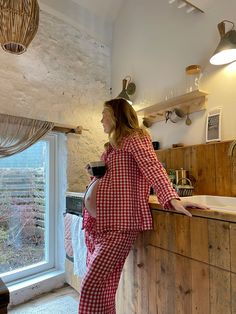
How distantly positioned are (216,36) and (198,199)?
125cm

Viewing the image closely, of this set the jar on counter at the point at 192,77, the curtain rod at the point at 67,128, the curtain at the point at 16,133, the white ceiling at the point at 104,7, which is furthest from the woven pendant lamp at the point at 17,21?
the white ceiling at the point at 104,7

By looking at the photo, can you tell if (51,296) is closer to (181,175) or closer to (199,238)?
(181,175)

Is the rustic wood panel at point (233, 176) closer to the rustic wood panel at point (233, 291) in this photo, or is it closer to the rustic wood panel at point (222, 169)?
the rustic wood panel at point (222, 169)

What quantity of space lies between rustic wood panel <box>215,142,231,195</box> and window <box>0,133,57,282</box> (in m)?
1.63

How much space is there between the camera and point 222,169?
1.82 metres

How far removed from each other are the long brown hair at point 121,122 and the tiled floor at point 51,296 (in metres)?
1.72

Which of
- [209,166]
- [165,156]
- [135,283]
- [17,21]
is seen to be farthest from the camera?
[165,156]

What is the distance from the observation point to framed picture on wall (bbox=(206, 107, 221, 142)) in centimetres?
191

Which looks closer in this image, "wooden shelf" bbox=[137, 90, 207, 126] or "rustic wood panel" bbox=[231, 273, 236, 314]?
"rustic wood panel" bbox=[231, 273, 236, 314]

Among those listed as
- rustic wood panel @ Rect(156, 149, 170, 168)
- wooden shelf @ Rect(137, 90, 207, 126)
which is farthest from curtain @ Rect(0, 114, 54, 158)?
rustic wood panel @ Rect(156, 149, 170, 168)

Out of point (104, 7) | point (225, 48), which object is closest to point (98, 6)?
point (104, 7)

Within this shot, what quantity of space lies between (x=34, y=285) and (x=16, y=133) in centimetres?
141

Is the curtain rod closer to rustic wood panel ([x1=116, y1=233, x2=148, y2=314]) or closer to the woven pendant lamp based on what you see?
the woven pendant lamp

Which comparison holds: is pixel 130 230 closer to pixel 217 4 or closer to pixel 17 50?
pixel 17 50
